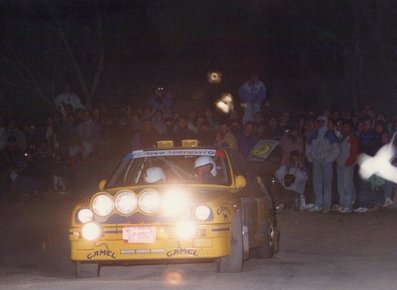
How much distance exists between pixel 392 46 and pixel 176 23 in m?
6.40

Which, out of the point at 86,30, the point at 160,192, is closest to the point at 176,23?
the point at 86,30

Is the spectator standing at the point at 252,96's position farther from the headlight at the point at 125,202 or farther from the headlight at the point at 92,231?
the headlight at the point at 92,231

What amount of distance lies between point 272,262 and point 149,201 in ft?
8.56

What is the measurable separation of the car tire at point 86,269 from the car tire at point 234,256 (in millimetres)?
1445

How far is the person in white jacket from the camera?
17734mm

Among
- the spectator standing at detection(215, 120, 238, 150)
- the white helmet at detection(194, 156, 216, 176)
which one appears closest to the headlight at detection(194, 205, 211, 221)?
the white helmet at detection(194, 156, 216, 176)

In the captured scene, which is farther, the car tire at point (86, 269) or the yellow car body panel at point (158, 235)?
the car tire at point (86, 269)

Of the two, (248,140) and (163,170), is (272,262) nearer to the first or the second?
(163,170)

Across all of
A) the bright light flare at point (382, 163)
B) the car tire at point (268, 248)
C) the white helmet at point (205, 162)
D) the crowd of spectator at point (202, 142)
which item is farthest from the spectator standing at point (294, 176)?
the white helmet at point (205, 162)

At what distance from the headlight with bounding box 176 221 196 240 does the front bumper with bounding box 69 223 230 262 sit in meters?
0.04

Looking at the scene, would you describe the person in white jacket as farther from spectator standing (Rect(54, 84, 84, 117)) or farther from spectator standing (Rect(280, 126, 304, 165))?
spectator standing (Rect(54, 84, 84, 117))

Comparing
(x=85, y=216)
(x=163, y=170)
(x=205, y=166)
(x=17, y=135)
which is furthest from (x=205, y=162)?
(x=17, y=135)

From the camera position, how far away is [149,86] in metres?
26.9

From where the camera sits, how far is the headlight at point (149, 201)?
9.91 metres
